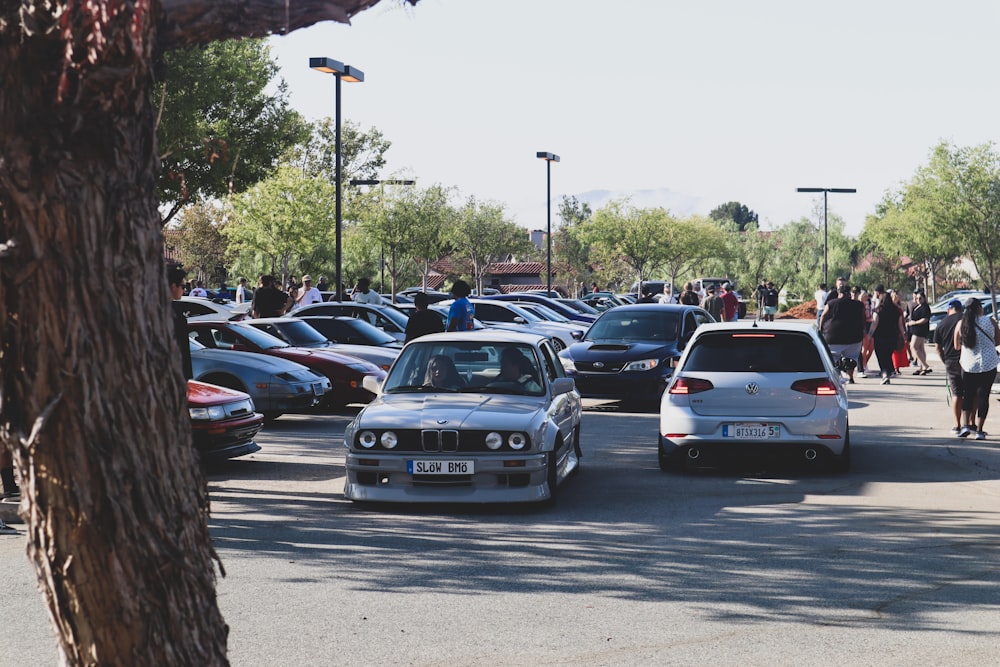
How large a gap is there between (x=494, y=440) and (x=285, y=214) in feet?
144

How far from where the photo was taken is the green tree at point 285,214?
52.8m

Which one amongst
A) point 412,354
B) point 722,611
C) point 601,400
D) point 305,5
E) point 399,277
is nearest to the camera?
point 305,5

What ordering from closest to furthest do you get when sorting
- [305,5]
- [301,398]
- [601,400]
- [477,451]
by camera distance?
1. [305,5]
2. [477,451]
3. [301,398]
4. [601,400]

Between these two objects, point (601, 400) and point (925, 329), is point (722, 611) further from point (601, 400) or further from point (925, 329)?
point (925, 329)

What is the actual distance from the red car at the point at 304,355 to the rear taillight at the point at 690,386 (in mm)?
6386

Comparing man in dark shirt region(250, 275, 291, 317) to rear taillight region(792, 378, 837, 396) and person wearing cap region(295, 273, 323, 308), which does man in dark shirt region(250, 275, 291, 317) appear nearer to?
person wearing cap region(295, 273, 323, 308)

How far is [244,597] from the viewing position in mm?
7406

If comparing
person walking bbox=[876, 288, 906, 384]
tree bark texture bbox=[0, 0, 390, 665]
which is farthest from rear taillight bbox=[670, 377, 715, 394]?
person walking bbox=[876, 288, 906, 384]

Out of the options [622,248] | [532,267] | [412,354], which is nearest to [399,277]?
[622,248]

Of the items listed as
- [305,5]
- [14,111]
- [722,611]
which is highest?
[305,5]

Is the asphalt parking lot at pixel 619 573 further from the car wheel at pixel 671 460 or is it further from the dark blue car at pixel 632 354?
the dark blue car at pixel 632 354

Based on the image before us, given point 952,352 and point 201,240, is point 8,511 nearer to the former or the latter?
point 952,352

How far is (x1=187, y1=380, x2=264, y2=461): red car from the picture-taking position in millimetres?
12164

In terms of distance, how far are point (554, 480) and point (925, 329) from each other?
18328 millimetres
